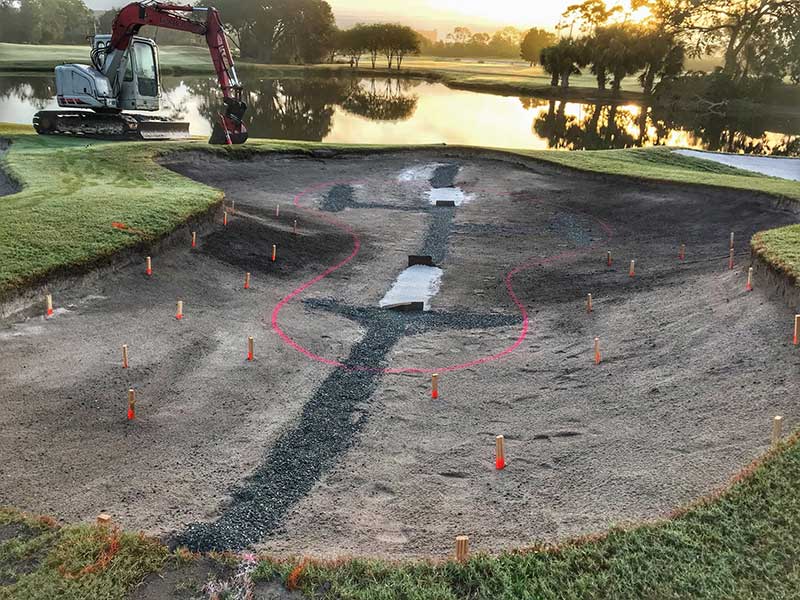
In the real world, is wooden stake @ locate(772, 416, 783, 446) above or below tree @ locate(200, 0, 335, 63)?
below

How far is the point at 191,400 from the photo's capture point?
36.0ft

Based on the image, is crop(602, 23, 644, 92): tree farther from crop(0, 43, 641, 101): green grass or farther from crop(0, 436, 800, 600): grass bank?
crop(0, 436, 800, 600): grass bank

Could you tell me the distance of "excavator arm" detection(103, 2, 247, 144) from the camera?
28.1m

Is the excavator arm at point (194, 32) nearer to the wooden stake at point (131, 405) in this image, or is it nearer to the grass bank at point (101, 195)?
the grass bank at point (101, 195)

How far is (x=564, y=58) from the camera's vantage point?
88.0 meters

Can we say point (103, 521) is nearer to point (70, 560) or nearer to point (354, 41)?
point (70, 560)

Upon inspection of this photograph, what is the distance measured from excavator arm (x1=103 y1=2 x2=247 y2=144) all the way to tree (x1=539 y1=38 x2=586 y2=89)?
69.0 meters

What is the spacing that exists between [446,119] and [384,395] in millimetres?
58236

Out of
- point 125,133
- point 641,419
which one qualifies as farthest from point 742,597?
point 125,133

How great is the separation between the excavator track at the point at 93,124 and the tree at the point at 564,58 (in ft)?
229

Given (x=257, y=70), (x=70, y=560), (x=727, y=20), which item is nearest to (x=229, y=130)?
(x=70, y=560)

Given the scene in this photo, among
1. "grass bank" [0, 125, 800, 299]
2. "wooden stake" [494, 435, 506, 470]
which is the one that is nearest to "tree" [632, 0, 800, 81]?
"grass bank" [0, 125, 800, 299]

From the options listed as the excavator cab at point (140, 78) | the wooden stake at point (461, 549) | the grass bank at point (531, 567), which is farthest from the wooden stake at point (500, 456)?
the excavator cab at point (140, 78)

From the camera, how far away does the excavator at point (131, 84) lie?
28.4 metres
